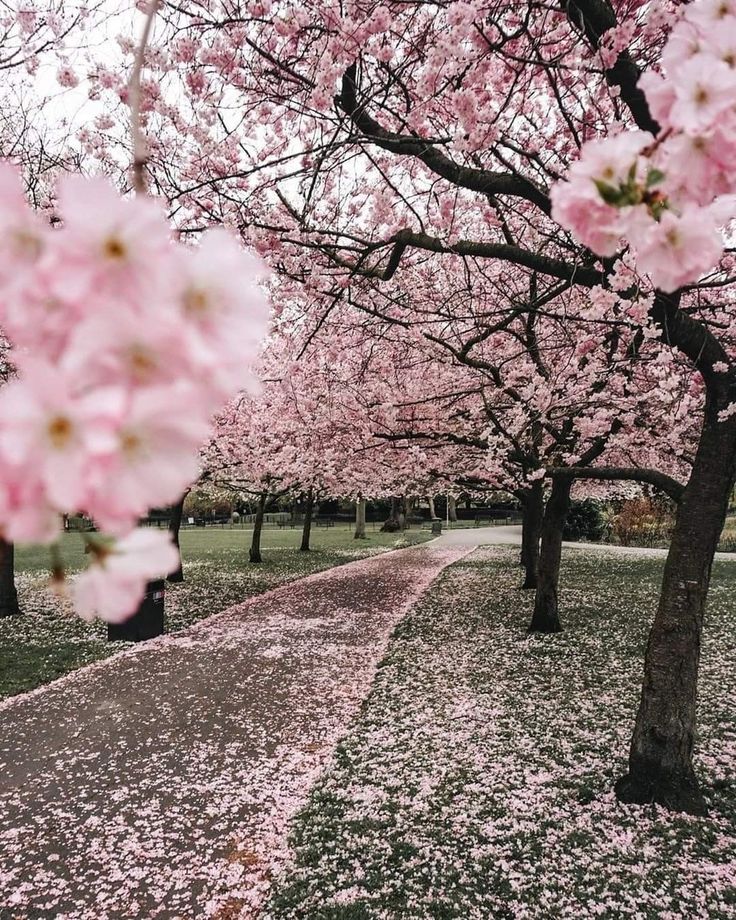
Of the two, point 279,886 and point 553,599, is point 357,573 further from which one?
point 279,886

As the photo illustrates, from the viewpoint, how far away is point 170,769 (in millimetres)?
5680

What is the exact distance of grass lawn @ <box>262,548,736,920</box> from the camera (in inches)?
152

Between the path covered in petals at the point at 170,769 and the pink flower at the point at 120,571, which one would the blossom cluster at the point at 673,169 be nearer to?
the pink flower at the point at 120,571

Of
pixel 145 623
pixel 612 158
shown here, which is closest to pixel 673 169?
pixel 612 158

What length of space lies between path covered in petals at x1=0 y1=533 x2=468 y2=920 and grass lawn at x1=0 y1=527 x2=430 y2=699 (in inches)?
29.1

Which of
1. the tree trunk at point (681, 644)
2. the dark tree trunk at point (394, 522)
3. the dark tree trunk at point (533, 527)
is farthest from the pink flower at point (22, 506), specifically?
the dark tree trunk at point (394, 522)

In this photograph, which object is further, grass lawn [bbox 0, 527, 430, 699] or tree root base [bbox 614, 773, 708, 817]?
grass lawn [bbox 0, 527, 430, 699]

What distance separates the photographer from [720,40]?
3.77 ft

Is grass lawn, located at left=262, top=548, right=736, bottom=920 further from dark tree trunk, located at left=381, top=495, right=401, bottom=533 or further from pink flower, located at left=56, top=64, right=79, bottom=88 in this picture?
dark tree trunk, located at left=381, top=495, right=401, bottom=533

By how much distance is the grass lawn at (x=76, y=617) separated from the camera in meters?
9.15

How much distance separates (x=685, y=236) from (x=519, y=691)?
757 cm

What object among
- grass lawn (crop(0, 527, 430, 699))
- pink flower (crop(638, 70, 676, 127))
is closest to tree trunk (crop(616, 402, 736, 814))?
grass lawn (crop(0, 527, 430, 699))

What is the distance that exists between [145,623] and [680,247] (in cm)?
1098

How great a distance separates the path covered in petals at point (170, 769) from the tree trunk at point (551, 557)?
117 inches
